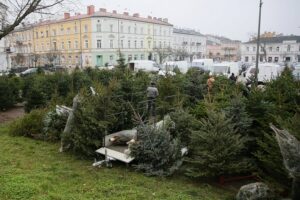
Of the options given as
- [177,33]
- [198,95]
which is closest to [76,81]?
[198,95]

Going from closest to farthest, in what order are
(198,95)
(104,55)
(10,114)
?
(198,95) → (10,114) → (104,55)

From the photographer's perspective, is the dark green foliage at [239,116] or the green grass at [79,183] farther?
the dark green foliage at [239,116]

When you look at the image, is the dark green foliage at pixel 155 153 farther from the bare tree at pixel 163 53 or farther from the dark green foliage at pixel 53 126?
the bare tree at pixel 163 53

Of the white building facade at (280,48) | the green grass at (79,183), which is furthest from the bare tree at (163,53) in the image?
the green grass at (79,183)

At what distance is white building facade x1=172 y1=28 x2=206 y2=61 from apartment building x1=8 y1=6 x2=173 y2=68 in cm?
1044

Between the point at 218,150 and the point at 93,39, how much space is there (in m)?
64.2

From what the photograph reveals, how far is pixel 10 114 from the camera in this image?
1850cm

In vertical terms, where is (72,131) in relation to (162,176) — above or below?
above

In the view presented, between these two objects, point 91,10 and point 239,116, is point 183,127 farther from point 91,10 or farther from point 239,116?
point 91,10

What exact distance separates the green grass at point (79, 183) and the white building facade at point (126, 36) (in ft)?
184

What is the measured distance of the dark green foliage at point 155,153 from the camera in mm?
8406

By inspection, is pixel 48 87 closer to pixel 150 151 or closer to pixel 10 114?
pixel 10 114

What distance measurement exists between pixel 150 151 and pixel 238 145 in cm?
228

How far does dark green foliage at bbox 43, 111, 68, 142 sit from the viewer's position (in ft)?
39.3
